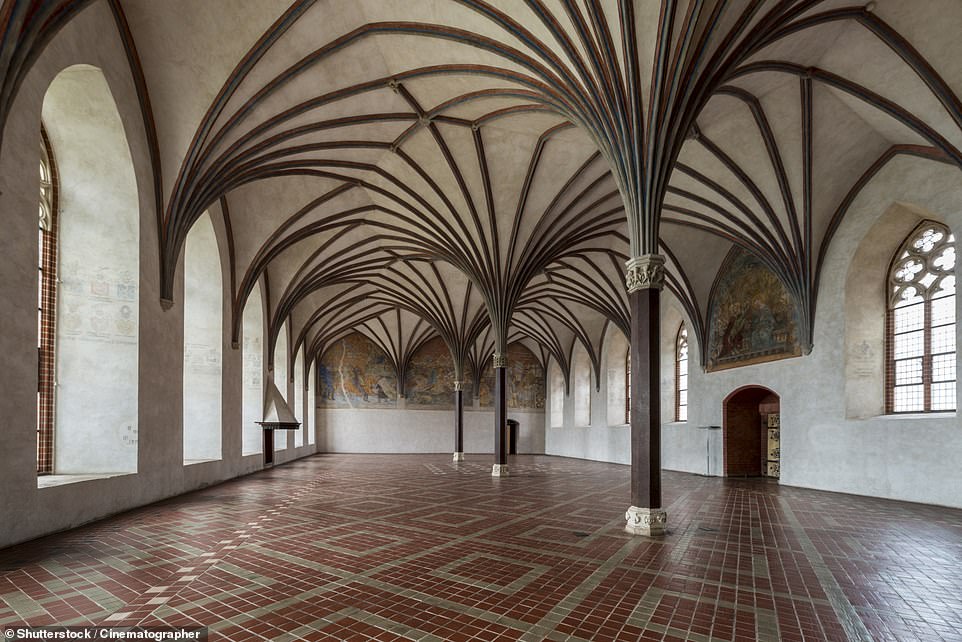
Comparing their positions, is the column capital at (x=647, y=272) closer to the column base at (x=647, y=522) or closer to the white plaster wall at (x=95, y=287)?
the column base at (x=647, y=522)

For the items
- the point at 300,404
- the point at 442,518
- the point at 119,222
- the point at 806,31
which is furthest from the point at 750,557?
the point at 300,404

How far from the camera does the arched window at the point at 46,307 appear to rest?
32.5 ft

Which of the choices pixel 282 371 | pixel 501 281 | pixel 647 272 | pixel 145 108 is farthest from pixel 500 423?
pixel 145 108

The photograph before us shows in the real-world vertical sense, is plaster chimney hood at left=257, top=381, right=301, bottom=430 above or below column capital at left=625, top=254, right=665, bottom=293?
below

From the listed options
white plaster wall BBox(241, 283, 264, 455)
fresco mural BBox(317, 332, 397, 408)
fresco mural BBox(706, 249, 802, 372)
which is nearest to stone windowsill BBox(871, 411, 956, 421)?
fresco mural BBox(706, 249, 802, 372)

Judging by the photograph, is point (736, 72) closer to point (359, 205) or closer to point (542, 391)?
point (359, 205)

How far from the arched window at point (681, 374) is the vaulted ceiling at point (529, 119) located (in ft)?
8.24

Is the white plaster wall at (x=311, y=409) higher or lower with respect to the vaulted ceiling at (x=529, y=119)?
lower

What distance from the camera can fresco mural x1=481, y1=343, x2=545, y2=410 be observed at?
3803cm

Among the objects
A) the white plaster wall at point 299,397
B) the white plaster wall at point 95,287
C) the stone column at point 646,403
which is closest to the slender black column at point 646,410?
the stone column at point 646,403

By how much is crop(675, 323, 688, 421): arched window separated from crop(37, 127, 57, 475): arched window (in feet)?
67.4

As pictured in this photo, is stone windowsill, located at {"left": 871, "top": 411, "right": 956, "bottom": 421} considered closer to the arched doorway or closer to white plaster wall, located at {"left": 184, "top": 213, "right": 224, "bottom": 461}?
the arched doorway

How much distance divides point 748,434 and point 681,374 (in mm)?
4276

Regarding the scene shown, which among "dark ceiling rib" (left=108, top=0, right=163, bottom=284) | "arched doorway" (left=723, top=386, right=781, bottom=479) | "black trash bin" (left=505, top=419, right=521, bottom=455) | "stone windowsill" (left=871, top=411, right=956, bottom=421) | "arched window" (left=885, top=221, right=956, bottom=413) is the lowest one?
"black trash bin" (left=505, top=419, right=521, bottom=455)
